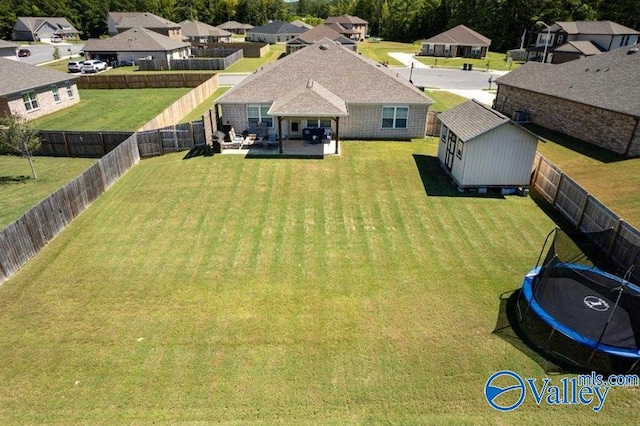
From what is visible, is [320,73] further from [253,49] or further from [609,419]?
[253,49]

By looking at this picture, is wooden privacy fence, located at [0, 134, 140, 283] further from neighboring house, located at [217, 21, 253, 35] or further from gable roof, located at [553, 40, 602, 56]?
neighboring house, located at [217, 21, 253, 35]

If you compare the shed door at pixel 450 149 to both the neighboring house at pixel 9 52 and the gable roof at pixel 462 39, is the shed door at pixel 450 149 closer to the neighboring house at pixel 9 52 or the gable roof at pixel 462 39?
the gable roof at pixel 462 39

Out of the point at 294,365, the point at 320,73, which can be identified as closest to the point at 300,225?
the point at 294,365

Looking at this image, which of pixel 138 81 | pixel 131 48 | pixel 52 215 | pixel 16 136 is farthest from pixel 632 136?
pixel 131 48

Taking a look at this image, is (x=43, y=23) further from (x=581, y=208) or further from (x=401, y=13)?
(x=581, y=208)

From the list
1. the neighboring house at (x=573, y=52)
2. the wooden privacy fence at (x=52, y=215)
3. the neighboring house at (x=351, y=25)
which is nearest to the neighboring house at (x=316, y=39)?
the neighboring house at (x=351, y=25)
